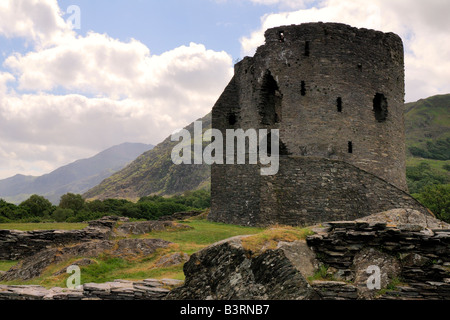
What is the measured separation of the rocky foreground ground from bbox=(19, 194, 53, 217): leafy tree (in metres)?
34.8

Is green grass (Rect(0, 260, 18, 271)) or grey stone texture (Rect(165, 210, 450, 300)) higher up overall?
grey stone texture (Rect(165, 210, 450, 300))

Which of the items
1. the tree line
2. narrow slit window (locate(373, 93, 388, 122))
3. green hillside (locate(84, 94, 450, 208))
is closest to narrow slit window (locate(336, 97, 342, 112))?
narrow slit window (locate(373, 93, 388, 122))

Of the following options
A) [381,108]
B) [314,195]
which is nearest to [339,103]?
[381,108]

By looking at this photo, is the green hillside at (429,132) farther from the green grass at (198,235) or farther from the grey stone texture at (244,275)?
the grey stone texture at (244,275)

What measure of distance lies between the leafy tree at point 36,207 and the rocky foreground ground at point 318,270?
34845 millimetres

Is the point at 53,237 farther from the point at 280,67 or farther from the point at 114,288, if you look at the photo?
the point at 280,67

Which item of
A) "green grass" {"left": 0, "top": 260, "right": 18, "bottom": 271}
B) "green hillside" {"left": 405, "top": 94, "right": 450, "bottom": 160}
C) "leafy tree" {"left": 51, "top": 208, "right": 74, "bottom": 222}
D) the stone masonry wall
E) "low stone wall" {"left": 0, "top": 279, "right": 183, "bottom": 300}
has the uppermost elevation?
"green hillside" {"left": 405, "top": 94, "right": 450, "bottom": 160}

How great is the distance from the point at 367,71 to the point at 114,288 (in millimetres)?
20810

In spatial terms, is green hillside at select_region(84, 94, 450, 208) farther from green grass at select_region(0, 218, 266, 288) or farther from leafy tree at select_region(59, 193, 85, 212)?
green grass at select_region(0, 218, 266, 288)

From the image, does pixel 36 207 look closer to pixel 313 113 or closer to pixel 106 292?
pixel 313 113

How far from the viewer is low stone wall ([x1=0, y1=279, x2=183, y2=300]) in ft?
36.7

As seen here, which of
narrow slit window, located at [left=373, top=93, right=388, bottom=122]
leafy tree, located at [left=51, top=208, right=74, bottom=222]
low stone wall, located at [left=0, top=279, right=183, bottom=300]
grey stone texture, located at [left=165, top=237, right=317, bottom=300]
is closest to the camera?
grey stone texture, located at [left=165, top=237, right=317, bottom=300]
